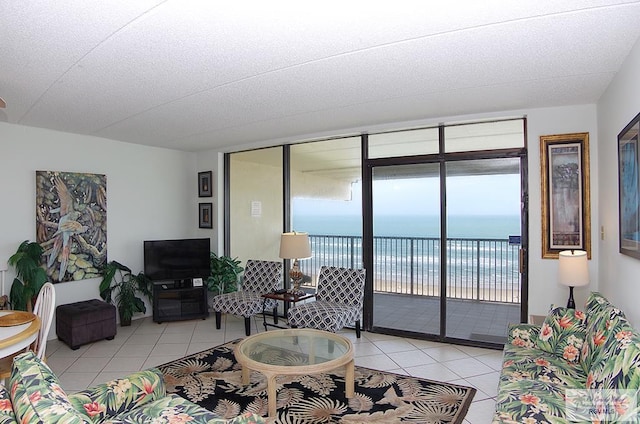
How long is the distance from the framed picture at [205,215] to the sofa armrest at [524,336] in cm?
441

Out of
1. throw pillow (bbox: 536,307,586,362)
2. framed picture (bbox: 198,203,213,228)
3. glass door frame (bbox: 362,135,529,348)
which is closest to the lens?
throw pillow (bbox: 536,307,586,362)

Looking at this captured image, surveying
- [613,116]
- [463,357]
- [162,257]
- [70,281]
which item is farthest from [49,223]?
[613,116]

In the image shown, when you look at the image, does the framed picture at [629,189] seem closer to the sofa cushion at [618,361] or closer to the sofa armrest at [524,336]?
the sofa cushion at [618,361]

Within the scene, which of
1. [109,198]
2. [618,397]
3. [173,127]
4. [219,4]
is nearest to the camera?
[618,397]

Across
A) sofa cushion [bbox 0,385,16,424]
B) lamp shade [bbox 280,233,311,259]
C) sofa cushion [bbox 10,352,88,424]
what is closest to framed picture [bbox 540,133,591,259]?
lamp shade [bbox 280,233,311,259]

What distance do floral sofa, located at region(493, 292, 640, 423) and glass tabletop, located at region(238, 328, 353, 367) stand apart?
1.30 m

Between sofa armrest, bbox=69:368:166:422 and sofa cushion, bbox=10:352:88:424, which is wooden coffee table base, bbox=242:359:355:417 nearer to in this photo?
sofa armrest, bbox=69:368:166:422

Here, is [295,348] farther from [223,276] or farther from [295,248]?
[223,276]

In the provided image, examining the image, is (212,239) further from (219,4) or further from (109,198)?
(219,4)

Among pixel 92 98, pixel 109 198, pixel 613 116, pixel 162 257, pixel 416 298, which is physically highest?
pixel 92 98

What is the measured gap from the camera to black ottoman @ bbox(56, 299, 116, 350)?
4336mm

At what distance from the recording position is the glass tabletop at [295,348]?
314cm

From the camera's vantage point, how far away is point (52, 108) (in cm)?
377

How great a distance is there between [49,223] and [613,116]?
5.71 meters
